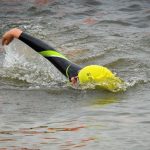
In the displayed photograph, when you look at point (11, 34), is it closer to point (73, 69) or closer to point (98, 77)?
point (73, 69)

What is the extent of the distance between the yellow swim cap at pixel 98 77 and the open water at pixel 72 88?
154 millimetres

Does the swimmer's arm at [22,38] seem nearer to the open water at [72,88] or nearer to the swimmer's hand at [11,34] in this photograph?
the swimmer's hand at [11,34]

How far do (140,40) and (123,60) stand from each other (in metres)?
2.10

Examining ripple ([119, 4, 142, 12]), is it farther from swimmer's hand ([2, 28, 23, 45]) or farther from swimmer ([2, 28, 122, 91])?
swimmer's hand ([2, 28, 23, 45])

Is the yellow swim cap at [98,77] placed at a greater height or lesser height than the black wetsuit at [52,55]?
lesser

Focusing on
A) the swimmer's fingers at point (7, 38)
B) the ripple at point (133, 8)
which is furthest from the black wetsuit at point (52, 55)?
the ripple at point (133, 8)

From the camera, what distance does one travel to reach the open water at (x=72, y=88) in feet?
23.8

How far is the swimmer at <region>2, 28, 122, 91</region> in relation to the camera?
957 centimetres

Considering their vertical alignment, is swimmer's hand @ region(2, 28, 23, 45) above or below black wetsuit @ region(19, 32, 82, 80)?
above

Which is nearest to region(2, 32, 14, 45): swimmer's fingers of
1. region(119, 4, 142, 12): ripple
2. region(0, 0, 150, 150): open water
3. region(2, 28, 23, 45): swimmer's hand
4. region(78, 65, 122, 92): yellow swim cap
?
region(2, 28, 23, 45): swimmer's hand

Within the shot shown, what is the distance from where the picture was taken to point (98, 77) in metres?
9.59

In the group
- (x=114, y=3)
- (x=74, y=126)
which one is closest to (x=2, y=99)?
(x=74, y=126)

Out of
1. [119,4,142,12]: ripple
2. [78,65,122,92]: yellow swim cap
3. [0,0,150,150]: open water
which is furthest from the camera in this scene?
[119,4,142,12]: ripple

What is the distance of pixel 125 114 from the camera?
27.3 ft
